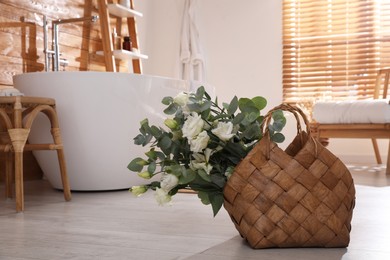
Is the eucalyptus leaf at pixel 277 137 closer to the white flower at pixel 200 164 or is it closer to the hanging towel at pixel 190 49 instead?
the white flower at pixel 200 164

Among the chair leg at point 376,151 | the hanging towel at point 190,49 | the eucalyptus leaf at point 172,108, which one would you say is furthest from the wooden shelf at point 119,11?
the eucalyptus leaf at point 172,108

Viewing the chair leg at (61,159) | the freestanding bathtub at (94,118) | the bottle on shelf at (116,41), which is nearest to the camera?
the chair leg at (61,159)

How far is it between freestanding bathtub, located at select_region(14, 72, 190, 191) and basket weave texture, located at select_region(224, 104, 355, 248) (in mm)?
1408

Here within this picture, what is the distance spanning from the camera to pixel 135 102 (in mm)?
2773

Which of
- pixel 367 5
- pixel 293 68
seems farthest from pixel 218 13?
pixel 367 5

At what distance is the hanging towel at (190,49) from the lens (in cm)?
469

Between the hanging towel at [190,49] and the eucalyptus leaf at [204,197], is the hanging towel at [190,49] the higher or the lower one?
the higher one

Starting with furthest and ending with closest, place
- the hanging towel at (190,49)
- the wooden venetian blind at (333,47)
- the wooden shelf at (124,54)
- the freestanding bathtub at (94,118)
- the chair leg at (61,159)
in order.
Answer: the hanging towel at (190,49), the wooden venetian blind at (333,47), the wooden shelf at (124,54), the freestanding bathtub at (94,118), the chair leg at (61,159)

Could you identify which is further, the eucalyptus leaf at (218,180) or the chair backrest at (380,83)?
the chair backrest at (380,83)

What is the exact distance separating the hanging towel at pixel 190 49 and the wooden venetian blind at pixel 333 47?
0.75 meters

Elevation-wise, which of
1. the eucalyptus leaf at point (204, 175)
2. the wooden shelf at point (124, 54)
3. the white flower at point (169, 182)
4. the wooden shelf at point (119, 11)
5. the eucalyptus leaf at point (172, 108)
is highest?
the wooden shelf at point (119, 11)

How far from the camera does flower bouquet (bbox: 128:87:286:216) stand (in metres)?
1.45

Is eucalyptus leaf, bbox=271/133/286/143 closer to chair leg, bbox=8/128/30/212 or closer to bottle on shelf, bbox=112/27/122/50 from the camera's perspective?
chair leg, bbox=8/128/30/212

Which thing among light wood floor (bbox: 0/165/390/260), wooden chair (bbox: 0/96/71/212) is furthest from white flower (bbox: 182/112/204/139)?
wooden chair (bbox: 0/96/71/212)
